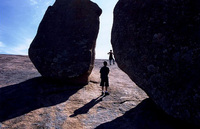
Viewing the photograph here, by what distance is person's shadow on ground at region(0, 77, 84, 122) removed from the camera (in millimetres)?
5436

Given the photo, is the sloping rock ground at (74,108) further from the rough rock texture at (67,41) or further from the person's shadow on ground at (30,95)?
the rough rock texture at (67,41)

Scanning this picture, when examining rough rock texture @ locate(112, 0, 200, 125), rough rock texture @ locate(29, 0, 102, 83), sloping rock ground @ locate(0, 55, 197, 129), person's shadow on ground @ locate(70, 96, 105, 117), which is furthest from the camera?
rough rock texture @ locate(29, 0, 102, 83)

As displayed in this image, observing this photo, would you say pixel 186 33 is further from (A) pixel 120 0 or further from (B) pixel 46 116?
(B) pixel 46 116

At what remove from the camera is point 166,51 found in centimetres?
434

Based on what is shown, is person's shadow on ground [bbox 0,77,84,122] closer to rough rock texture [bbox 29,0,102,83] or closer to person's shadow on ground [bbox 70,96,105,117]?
rough rock texture [bbox 29,0,102,83]

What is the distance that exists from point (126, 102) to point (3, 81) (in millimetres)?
6813

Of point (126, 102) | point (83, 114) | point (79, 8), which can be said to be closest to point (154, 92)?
point (126, 102)

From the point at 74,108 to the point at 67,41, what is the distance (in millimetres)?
3831

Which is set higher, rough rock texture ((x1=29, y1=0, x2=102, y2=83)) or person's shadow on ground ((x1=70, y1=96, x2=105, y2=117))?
rough rock texture ((x1=29, y1=0, x2=102, y2=83))

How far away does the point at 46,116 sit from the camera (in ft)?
16.4

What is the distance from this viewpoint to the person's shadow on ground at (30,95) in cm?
544

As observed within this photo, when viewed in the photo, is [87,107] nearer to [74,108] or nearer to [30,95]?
[74,108]

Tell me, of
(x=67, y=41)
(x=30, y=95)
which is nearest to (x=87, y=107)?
(x=30, y=95)

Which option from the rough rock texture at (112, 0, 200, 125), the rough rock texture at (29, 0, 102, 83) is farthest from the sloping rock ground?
the rough rock texture at (112, 0, 200, 125)
